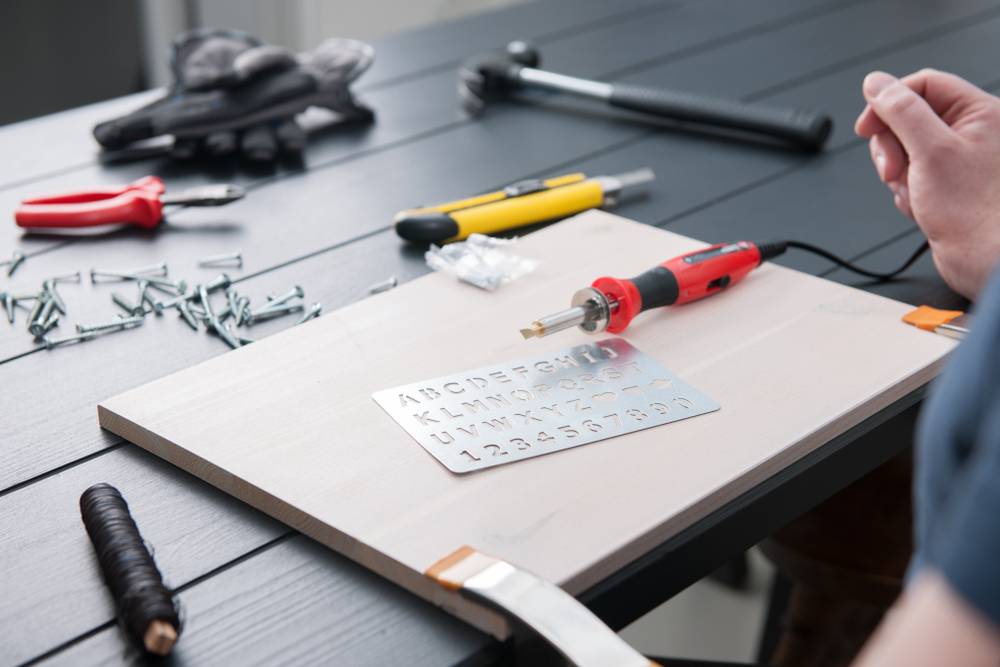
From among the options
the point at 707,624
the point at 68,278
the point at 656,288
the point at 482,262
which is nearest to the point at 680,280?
the point at 656,288

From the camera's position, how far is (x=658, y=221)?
38.8 inches

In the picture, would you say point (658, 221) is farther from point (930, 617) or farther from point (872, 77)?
point (930, 617)

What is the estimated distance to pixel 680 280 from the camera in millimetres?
784

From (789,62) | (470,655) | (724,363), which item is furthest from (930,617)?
(789,62)

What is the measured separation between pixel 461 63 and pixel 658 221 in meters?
0.51

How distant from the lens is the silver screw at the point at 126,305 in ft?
2.81

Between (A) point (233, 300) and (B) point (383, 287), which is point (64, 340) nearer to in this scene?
(A) point (233, 300)

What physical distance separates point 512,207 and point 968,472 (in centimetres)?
70

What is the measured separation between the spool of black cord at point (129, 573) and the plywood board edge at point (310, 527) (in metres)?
0.04

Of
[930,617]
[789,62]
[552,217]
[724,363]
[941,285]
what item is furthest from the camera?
[789,62]

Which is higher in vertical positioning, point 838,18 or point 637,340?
point 838,18

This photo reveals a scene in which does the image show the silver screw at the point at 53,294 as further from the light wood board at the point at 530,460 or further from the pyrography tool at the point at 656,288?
the pyrography tool at the point at 656,288

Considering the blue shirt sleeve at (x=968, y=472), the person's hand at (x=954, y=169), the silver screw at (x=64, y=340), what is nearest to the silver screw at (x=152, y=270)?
the silver screw at (x=64, y=340)

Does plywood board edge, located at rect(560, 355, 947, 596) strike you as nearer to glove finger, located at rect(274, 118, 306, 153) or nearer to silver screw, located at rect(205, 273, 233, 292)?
silver screw, located at rect(205, 273, 233, 292)
